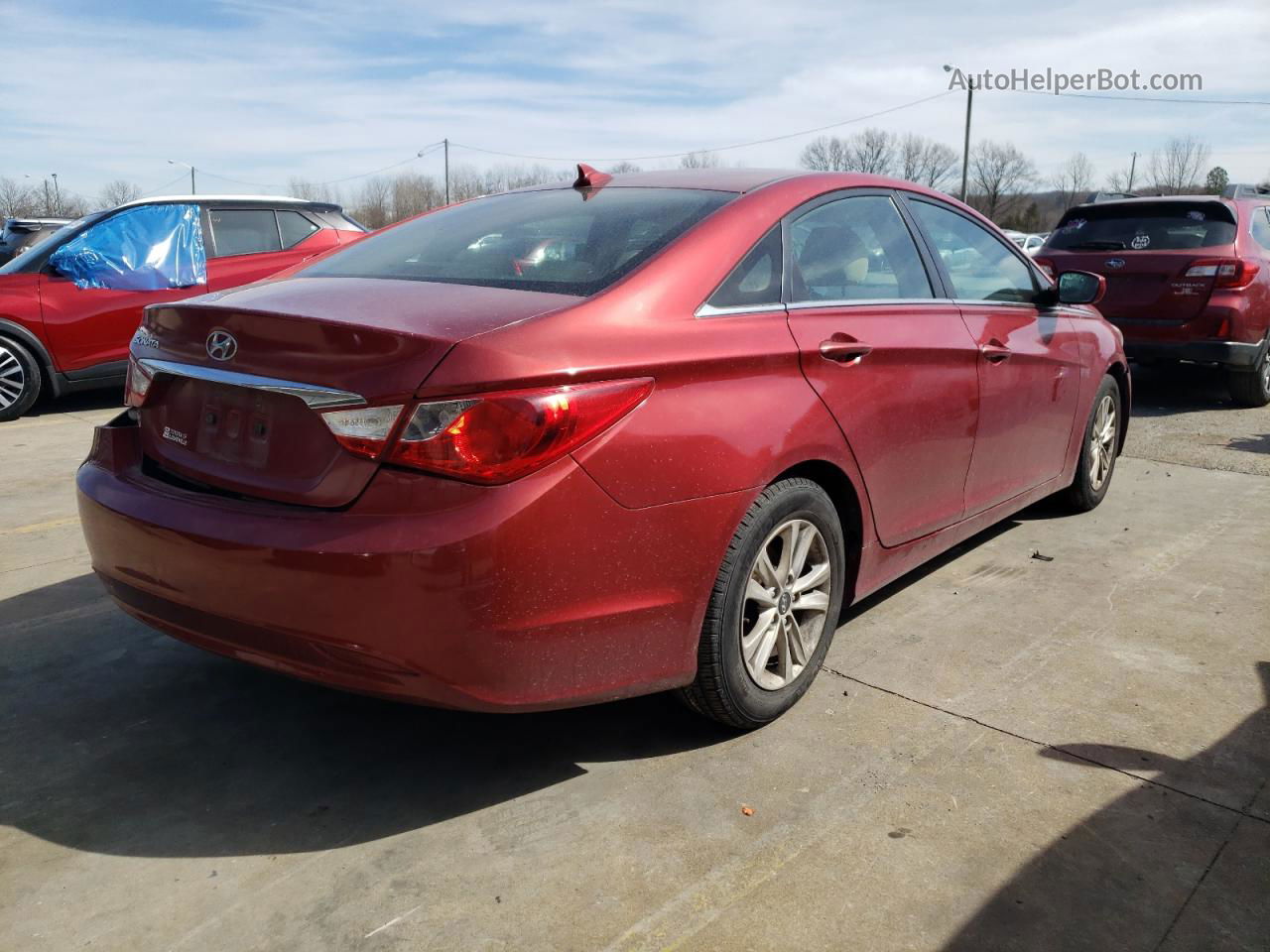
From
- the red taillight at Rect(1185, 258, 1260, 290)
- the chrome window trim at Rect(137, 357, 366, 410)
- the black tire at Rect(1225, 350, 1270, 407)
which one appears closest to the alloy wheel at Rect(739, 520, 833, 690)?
the chrome window trim at Rect(137, 357, 366, 410)

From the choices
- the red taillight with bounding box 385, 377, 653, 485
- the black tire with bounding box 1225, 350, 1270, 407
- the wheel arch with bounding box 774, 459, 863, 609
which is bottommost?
the black tire with bounding box 1225, 350, 1270, 407

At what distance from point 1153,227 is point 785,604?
23.1ft

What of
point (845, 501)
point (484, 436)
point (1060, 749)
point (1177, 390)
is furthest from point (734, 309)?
point (1177, 390)

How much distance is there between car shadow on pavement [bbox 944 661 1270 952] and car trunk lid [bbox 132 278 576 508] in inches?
65.5

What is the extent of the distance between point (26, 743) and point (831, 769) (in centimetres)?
222

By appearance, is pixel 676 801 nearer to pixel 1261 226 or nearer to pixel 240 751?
pixel 240 751

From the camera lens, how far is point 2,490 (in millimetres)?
5844

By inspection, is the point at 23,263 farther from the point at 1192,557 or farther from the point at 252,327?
the point at 1192,557

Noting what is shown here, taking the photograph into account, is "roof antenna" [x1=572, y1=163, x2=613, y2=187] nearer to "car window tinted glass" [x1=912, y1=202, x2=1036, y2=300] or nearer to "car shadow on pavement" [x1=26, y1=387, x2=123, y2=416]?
"car window tinted glass" [x1=912, y1=202, x2=1036, y2=300]

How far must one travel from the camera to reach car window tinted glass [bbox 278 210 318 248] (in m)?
9.78

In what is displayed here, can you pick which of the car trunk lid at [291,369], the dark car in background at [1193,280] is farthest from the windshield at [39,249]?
the dark car in background at [1193,280]

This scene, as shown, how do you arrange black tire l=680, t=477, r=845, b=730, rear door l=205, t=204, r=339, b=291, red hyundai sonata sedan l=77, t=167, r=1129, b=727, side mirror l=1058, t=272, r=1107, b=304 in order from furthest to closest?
1. rear door l=205, t=204, r=339, b=291
2. side mirror l=1058, t=272, r=1107, b=304
3. black tire l=680, t=477, r=845, b=730
4. red hyundai sonata sedan l=77, t=167, r=1129, b=727

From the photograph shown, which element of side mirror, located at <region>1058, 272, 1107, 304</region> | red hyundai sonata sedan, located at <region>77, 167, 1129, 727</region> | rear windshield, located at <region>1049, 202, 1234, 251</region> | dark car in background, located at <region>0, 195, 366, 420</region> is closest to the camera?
red hyundai sonata sedan, located at <region>77, 167, 1129, 727</region>

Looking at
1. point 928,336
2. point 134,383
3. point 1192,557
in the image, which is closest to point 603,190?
point 928,336
